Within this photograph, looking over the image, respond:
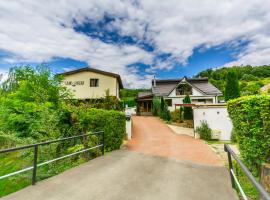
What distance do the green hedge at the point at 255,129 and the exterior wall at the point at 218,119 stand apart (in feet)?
32.3

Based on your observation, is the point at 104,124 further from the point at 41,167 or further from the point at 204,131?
the point at 204,131

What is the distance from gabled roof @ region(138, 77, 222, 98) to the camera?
30141 millimetres

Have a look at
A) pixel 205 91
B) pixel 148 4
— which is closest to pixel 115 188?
pixel 148 4

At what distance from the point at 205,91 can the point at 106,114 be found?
24.6 m

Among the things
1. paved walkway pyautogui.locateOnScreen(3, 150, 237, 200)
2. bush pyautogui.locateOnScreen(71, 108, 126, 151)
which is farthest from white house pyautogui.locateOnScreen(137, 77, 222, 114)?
paved walkway pyautogui.locateOnScreen(3, 150, 237, 200)

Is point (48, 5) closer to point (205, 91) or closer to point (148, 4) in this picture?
point (148, 4)

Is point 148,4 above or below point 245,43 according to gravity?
below

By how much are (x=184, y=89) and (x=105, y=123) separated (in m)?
23.4

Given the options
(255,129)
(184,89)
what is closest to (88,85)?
(184,89)

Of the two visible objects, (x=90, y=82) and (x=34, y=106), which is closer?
(x=34, y=106)

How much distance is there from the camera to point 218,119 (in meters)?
14.7

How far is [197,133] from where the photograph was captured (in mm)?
14906

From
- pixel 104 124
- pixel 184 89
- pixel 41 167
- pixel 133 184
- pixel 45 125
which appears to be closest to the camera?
pixel 133 184

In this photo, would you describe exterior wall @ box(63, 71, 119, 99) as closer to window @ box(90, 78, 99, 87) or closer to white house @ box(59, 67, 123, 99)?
white house @ box(59, 67, 123, 99)
